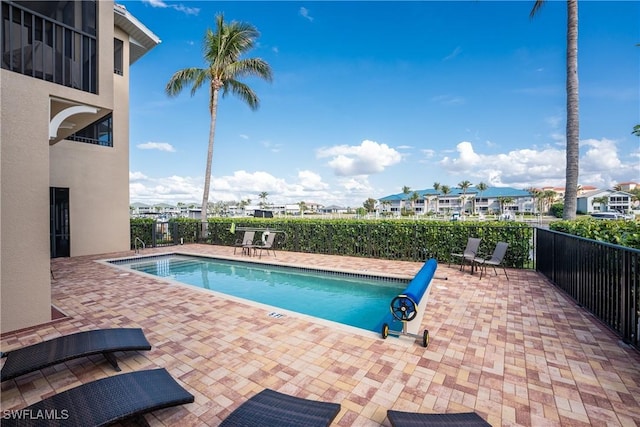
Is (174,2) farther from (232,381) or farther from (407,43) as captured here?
(232,381)

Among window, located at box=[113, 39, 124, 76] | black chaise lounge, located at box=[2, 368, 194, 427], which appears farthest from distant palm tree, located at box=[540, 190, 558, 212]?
black chaise lounge, located at box=[2, 368, 194, 427]

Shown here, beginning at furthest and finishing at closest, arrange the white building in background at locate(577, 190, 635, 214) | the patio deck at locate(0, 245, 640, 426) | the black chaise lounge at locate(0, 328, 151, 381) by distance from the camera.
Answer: the white building in background at locate(577, 190, 635, 214)
the black chaise lounge at locate(0, 328, 151, 381)
the patio deck at locate(0, 245, 640, 426)

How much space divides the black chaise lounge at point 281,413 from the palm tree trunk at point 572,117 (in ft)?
32.0

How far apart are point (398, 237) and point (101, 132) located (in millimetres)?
12534

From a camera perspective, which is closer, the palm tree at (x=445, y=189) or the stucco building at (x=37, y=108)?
the stucco building at (x=37, y=108)

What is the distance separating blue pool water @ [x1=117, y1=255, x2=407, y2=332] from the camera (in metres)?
5.83

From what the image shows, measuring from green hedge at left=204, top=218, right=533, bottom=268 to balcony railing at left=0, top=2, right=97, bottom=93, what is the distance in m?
8.35

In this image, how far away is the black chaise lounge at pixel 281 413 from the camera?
80.7 inches

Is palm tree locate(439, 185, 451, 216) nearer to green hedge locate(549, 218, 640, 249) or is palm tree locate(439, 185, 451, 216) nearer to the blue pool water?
green hedge locate(549, 218, 640, 249)

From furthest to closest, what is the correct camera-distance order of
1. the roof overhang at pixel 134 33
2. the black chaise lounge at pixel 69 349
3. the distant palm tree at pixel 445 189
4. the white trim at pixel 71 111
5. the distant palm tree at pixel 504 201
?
the distant palm tree at pixel 445 189
the distant palm tree at pixel 504 201
the roof overhang at pixel 134 33
the white trim at pixel 71 111
the black chaise lounge at pixel 69 349

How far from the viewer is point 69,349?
2990 mm

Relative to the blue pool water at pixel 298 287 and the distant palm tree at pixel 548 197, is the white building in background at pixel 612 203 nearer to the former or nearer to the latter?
the distant palm tree at pixel 548 197

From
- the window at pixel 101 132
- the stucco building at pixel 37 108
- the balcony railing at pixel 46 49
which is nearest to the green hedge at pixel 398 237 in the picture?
the window at pixel 101 132

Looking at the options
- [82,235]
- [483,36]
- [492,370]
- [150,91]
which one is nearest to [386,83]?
[483,36]
